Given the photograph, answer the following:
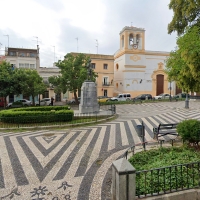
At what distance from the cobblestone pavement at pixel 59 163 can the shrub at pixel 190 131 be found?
2.27 meters

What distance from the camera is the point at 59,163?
5.54 m

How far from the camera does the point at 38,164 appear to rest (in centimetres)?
549

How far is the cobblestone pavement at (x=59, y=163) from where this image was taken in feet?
13.3

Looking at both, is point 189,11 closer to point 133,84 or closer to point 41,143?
point 41,143

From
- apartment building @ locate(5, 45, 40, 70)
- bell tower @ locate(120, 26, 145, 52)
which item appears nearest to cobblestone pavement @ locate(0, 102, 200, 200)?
apartment building @ locate(5, 45, 40, 70)

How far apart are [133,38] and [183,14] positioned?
3014cm

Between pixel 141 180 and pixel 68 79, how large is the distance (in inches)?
803

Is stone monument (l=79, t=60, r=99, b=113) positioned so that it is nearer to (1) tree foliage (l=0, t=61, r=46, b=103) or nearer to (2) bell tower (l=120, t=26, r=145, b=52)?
(1) tree foliage (l=0, t=61, r=46, b=103)

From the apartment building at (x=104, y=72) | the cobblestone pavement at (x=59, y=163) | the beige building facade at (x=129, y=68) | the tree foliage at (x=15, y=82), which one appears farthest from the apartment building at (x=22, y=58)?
the cobblestone pavement at (x=59, y=163)

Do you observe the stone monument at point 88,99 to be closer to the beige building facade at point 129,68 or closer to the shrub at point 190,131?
the shrub at point 190,131

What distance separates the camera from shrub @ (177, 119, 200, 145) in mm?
5980

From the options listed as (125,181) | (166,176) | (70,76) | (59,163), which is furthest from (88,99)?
(125,181)

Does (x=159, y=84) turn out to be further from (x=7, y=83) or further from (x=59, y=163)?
(x=59, y=163)

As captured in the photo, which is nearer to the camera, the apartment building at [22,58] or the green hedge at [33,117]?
the green hedge at [33,117]
